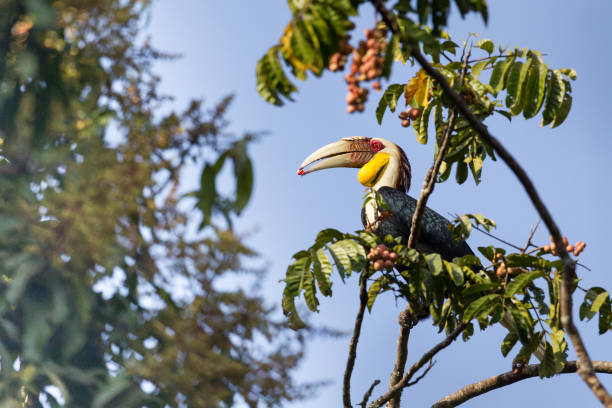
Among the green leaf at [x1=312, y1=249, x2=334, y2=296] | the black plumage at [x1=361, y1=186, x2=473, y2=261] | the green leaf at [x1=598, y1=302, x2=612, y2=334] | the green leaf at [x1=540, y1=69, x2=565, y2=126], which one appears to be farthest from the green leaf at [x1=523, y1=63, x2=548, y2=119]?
the black plumage at [x1=361, y1=186, x2=473, y2=261]

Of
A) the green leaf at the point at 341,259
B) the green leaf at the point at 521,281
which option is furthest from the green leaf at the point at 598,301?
the green leaf at the point at 341,259

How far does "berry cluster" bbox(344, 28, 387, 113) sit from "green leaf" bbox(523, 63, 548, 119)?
0.91 meters

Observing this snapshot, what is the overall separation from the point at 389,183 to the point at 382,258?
6.24ft

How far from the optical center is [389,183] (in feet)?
14.9

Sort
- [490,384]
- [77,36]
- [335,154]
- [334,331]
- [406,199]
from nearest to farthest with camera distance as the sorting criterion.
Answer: [77,36], [334,331], [490,384], [406,199], [335,154]

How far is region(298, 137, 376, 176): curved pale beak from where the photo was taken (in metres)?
4.70

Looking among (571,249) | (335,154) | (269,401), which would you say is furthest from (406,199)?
Result: (269,401)

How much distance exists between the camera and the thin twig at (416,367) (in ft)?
9.38

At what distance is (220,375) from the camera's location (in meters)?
1.92

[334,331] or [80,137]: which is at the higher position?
[80,137]

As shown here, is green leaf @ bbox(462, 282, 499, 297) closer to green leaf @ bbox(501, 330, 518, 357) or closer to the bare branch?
green leaf @ bbox(501, 330, 518, 357)

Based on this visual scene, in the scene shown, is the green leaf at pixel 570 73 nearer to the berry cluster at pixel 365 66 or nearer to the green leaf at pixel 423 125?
the green leaf at pixel 423 125

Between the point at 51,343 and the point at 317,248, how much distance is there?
1.00m

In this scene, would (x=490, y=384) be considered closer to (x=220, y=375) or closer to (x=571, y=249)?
(x=571, y=249)
